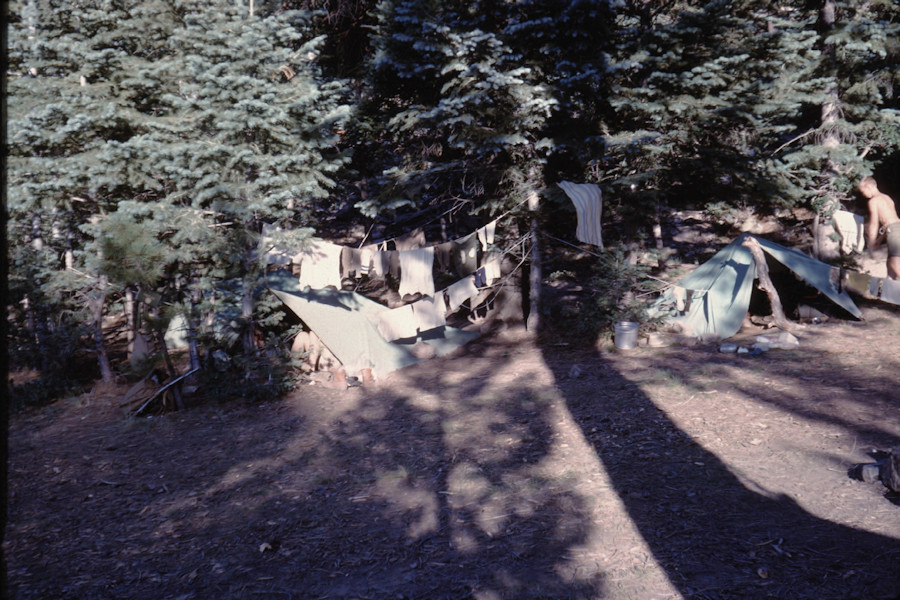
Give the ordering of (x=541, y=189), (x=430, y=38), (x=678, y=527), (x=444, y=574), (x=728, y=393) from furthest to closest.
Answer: (x=541, y=189)
(x=430, y=38)
(x=728, y=393)
(x=678, y=527)
(x=444, y=574)

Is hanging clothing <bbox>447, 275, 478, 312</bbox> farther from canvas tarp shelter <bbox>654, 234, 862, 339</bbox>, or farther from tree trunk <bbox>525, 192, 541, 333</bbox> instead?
canvas tarp shelter <bbox>654, 234, 862, 339</bbox>

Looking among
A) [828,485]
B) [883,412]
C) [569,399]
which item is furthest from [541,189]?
[828,485]

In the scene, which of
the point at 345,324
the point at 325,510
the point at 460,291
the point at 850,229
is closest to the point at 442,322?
the point at 460,291

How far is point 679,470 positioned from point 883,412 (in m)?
2.81

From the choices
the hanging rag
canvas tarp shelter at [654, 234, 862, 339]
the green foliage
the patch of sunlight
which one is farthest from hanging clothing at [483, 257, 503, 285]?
the patch of sunlight

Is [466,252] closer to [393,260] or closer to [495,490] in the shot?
[393,260]

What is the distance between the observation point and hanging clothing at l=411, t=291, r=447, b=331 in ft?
33.7

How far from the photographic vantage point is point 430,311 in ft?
33.7

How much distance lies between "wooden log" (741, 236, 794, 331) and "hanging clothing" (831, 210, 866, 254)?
10.2 feet

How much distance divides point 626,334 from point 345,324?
16.7 feet

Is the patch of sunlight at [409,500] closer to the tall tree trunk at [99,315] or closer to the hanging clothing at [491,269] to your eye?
the hanging clothing at [491,269]

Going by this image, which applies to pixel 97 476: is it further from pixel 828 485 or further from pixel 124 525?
pixel 828 485

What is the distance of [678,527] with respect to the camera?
451 centimetres

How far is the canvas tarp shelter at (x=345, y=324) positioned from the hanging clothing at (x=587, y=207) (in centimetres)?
398
